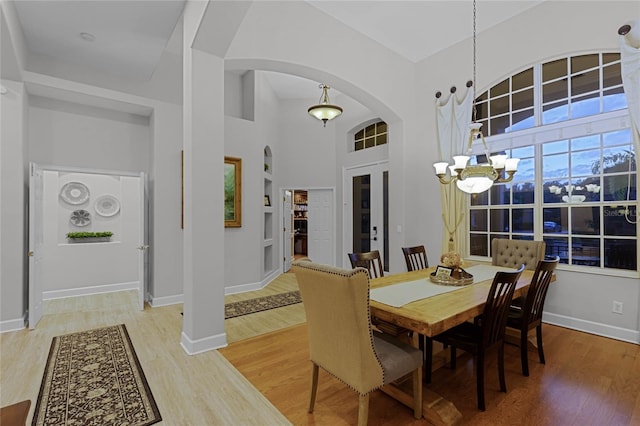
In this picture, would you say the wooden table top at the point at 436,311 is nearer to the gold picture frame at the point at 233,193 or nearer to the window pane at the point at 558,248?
the window pane at the point at 558,248

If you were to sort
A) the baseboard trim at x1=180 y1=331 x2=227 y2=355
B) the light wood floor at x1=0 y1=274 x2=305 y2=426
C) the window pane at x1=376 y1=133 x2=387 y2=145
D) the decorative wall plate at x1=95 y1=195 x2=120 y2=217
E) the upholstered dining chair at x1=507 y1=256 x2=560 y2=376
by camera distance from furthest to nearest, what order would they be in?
the window pane at x1=376 y1=133 x2=387 y2=145 → the decorative wall plate at x1=95 y1=195 x2=120 y2=217 → the baseboard trim at x1=180 y1=331 x2=227 y2=355 → the upholstered dining chair at x1=507 y1=256 x2=560 y2=376 → the light wood floor at x1=0 y1=274 x2=305 y2=426

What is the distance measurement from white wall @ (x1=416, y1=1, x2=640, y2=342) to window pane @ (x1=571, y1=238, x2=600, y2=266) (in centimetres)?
15

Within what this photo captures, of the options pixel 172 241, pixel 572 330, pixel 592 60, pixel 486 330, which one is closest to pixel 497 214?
pixel 572 330

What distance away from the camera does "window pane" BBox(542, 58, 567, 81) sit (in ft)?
12.1

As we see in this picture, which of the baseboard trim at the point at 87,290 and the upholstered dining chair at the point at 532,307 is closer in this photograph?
the upholstered dining chair at the point at 532,307

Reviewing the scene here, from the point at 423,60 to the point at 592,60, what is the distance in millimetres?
2259

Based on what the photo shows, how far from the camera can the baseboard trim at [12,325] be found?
3.38 meters

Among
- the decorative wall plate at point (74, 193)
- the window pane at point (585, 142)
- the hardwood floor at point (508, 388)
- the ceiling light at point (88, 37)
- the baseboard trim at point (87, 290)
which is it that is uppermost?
the ceiling light at point (88, 37)

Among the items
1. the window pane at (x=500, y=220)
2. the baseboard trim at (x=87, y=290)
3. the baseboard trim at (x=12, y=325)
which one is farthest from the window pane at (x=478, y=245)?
the baseboard trim at (x=12, y=325)

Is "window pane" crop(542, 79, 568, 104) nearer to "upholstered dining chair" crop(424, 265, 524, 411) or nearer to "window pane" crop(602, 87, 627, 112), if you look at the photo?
"window pane" crop(602, 87, 627, 112)

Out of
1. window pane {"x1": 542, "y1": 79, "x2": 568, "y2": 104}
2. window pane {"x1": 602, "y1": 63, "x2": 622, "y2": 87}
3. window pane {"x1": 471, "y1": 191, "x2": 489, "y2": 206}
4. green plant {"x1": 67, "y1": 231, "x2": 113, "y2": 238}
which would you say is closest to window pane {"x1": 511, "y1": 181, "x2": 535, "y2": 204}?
window pane {"x1": 471, "y1": 191, "x2": 489, "y2": 206}

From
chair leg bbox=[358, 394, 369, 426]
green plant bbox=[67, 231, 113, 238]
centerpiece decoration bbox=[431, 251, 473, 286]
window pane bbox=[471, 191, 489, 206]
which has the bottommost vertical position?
chair leg bbox=[358, 394, 369, 426]

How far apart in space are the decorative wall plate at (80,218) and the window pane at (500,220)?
6.79 meters

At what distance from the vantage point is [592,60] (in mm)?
3459
